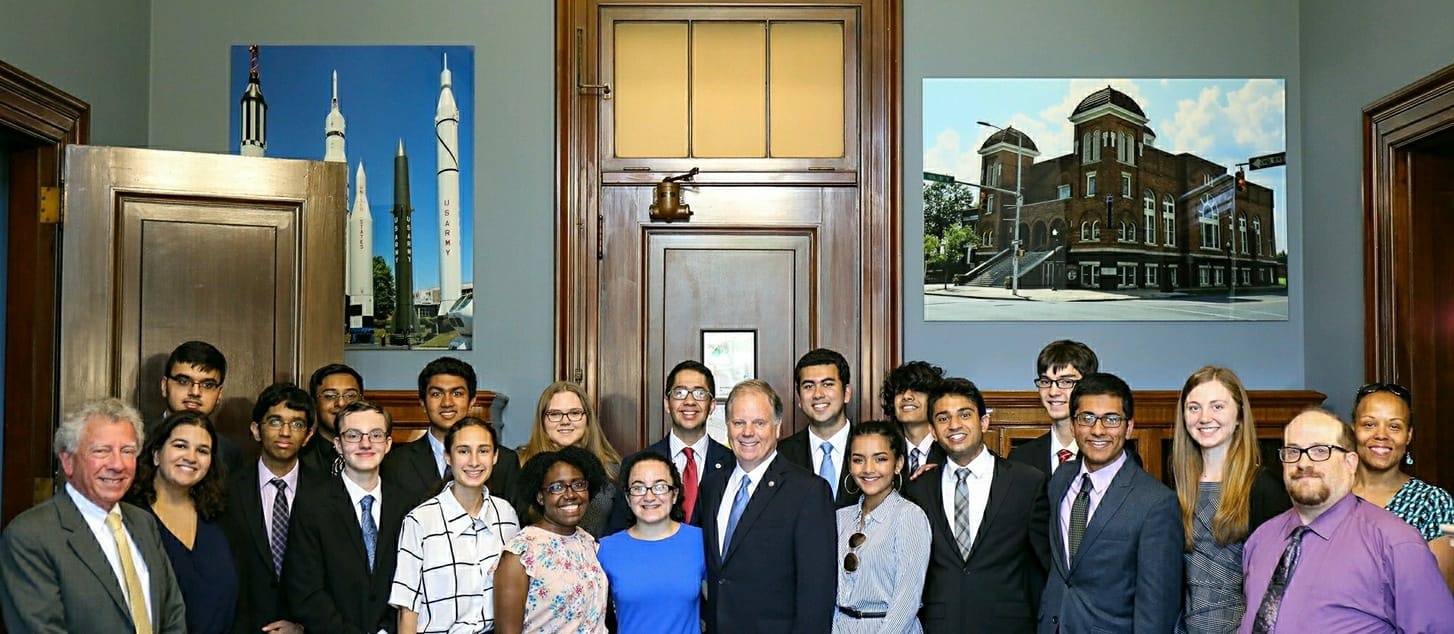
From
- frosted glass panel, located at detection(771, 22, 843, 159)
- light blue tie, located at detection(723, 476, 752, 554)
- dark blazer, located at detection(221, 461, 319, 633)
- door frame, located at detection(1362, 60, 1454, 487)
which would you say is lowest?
dark blazer, located at detection(221, 461, 319, 633)

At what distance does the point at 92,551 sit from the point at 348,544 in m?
0.82

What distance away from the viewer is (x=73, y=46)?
5.52 metres

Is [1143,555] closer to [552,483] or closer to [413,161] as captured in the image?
[552,483]

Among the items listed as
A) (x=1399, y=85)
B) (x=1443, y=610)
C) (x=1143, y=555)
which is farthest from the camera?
(x=1399, y=85)

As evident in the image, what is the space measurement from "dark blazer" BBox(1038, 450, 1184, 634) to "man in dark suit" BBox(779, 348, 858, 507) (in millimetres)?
1023

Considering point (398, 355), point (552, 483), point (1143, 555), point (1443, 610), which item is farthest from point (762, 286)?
point (1443, 610)

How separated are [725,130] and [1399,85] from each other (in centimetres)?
256

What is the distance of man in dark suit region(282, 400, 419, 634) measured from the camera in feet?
14.5

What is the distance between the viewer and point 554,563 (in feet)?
13.8

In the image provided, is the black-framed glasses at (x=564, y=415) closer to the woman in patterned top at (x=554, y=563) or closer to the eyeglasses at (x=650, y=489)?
the woman in patterned top at (x=554, y=563)

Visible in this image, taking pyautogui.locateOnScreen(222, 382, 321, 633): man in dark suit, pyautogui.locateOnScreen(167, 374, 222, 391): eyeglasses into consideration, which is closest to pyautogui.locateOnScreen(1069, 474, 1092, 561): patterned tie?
pyautogui.locateOnScreen(222, 382, 321, 633): man in dark suit

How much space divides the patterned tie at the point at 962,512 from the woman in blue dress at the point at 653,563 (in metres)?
0.78

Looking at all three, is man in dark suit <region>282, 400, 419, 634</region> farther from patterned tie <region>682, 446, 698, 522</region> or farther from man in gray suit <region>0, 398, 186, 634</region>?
patterned tie <region>682, 446, 698, 522</region>

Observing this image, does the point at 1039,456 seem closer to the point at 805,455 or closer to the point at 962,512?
the point at 962,512
